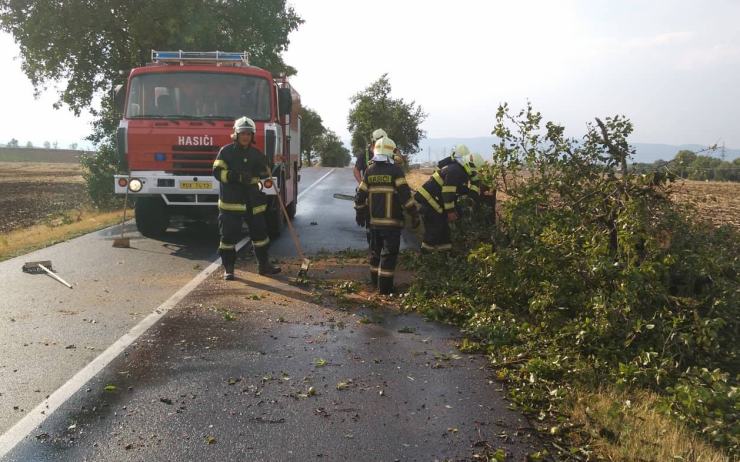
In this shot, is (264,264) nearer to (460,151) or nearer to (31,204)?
(460,151)

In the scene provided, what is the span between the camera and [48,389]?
4.30 m

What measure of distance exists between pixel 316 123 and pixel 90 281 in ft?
217

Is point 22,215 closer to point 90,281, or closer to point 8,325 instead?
point 90,281

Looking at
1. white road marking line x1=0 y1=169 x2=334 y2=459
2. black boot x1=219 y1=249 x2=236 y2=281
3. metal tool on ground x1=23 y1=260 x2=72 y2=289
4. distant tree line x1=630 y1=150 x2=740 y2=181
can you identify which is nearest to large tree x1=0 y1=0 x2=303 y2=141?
metal tool on ground x1=23 y1=260 x2=72 y2=289

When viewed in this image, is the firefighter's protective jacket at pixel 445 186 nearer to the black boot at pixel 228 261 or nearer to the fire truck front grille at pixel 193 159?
the black boot at pixel 228 261

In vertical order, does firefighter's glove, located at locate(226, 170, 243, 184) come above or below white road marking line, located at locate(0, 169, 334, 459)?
above

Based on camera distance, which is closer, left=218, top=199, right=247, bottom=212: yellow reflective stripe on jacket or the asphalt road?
the asphalt road

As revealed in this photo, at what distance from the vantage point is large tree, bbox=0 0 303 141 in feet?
54.1

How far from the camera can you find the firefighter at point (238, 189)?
789cm

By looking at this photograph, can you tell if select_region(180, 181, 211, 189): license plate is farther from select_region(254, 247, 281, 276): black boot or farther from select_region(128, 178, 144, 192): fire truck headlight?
select_region(254, 247, 281, 276): black boot

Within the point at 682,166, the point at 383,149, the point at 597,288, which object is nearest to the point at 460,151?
the point at 383,149

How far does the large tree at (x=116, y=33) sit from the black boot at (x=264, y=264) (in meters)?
10.1

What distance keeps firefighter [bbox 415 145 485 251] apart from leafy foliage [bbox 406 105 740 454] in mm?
836

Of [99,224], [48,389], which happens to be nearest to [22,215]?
[99,224]
